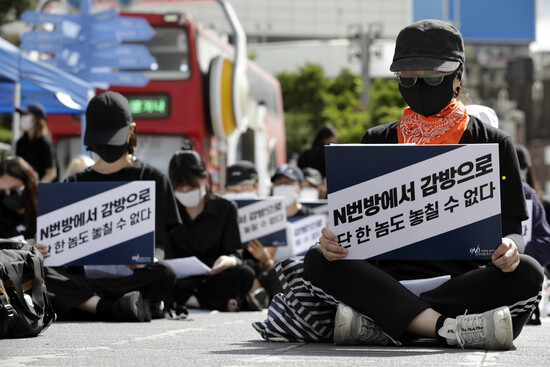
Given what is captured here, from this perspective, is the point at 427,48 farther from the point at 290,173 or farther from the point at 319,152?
the point at 319,152

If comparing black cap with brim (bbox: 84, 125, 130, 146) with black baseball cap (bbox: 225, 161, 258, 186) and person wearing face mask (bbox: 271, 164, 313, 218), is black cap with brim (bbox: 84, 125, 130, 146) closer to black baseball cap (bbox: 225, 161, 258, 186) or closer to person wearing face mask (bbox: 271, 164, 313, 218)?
black baseball cap (bbox: 225, 161, 258, 186)

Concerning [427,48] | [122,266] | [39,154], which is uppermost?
[427,48]

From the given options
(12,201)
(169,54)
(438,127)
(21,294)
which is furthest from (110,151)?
(169,54)

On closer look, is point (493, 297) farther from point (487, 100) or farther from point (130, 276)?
point (487, 100)

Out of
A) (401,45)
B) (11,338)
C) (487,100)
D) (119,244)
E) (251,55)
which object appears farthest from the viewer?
(487,100)

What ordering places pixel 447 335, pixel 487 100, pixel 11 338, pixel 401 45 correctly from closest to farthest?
pixel 447 335
pixel 401 45
pixel 11 338
pixel 487 100

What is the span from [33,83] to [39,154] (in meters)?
0.98

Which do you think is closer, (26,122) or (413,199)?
(413,199)

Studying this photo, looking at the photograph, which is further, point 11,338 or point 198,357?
point 11,338

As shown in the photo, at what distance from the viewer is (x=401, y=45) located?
5203 mm

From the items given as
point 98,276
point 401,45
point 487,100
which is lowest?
point 487,100

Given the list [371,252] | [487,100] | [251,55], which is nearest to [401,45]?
[371,252]

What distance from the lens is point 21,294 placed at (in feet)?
18.7

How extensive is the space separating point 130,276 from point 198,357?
301 centimetres
